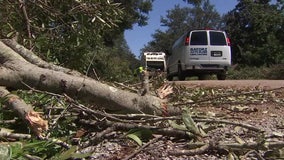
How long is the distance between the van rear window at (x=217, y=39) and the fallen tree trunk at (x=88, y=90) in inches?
585

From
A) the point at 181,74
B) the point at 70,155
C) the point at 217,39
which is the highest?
the point at 217,39

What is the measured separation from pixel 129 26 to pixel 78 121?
18.2m

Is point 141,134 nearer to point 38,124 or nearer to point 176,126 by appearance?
point 176,126

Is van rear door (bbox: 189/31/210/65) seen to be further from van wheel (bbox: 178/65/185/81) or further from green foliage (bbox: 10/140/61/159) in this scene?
green foliage (bbox: 10/140/61/159)

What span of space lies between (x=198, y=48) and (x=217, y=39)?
36.5 inches

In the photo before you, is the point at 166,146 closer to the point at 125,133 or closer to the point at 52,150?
the point at 125,133

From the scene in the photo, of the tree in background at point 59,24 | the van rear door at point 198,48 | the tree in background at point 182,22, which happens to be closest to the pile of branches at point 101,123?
the tree in background at point 59,24

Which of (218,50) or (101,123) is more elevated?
(218,50)

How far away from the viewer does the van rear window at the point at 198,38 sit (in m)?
17.7

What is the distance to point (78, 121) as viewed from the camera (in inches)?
124

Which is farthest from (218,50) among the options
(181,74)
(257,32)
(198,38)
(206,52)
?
(257,32)

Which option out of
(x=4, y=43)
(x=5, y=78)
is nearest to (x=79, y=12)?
(x=4, y=43)

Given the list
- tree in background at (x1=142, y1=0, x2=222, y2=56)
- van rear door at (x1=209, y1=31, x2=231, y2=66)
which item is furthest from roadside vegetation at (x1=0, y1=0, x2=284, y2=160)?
tree in background at (x1=142, y1=0, x2=222, y2=56)

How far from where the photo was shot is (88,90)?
3.16 metres
